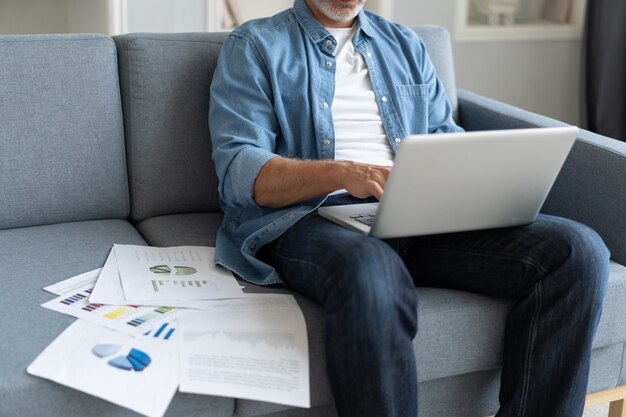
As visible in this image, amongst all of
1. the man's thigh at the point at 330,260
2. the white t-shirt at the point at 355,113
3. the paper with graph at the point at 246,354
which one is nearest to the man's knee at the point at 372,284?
the man's thigh at the point at 330,260

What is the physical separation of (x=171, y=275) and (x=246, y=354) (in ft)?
0.95

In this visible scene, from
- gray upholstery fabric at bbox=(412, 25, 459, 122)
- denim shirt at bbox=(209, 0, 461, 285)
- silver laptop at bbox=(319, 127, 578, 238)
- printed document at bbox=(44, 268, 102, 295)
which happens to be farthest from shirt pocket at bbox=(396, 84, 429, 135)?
printed document at bbox=(44, 268, 102, 295)

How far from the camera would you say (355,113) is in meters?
1.85

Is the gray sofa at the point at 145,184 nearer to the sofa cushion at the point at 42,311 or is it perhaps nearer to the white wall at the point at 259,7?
the sofa cushion at the point at 42,311

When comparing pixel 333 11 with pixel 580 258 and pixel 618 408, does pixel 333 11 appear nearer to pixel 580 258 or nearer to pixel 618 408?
pixel 580 258

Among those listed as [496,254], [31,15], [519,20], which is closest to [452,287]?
[496,254]

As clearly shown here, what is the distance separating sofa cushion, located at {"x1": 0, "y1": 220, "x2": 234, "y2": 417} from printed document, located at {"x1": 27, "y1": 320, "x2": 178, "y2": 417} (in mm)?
27

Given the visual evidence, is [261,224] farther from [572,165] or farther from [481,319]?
[572,165]

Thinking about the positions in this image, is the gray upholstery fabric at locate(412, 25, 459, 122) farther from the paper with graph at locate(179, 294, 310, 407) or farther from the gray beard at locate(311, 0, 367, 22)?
the paper with graph at locate(179, 294, 310, 407)

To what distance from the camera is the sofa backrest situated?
194 cm

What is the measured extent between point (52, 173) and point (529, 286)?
3.25 ft

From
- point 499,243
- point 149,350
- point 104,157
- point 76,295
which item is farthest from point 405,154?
point 104,157

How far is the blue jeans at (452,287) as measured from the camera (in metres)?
1.40

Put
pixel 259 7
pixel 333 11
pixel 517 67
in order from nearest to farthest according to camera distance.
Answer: pixel 333 11, pixel 259 7, pixel 517 67
